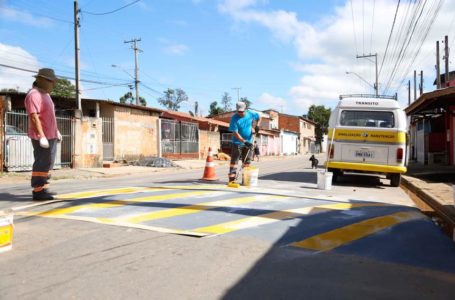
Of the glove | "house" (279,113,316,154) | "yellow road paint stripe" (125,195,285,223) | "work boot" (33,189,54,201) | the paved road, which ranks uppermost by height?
A: "house" (279,113,316,154)

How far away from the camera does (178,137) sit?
31234 millimetres

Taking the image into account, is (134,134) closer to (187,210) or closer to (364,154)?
(364,154)

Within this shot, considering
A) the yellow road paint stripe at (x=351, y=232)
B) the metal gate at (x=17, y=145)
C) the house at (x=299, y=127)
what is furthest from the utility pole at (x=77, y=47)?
the house at (x=299, y=127)

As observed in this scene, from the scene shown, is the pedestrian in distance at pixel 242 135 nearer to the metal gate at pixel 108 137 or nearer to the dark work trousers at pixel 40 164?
the dark work trousers at pixel 40 164

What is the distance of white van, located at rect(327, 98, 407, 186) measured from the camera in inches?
448

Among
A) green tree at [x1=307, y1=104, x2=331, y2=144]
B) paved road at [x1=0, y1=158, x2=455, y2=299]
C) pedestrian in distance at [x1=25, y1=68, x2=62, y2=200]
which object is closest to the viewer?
paved road at [x1=0, y1=158, x2=455, y2=299]

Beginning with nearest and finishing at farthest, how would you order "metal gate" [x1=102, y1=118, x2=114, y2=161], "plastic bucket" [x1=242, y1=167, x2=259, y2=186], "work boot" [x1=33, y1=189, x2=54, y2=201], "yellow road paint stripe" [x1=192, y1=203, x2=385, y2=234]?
"yellow road paint stripe" [x1=192, y1=203, x2=385, y2=234]
"work boot" [x1=33, y1=189, x2=54, y2=201]
"plastic bucket" [x1=242, y1=167, x2=259, y2=186]
"metal gate" [x1=102, y1=118, x2=114, y2=161]

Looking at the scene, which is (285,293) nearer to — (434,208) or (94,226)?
(94,226)

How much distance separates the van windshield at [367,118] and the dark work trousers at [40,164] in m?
7.99

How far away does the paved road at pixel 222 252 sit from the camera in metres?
3.27

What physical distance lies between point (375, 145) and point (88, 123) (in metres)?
13.5

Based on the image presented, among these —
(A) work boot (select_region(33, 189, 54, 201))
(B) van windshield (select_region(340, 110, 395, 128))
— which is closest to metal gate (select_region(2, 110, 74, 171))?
(A) work boot (select_region(33, 189, 54, 201))

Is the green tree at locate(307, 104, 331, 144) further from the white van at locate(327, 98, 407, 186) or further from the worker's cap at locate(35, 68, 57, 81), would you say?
the worker's cap at locate(35, 68, 57, 81)

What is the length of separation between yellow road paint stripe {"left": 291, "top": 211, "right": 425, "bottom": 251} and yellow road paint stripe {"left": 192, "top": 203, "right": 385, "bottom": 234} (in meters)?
0.76
